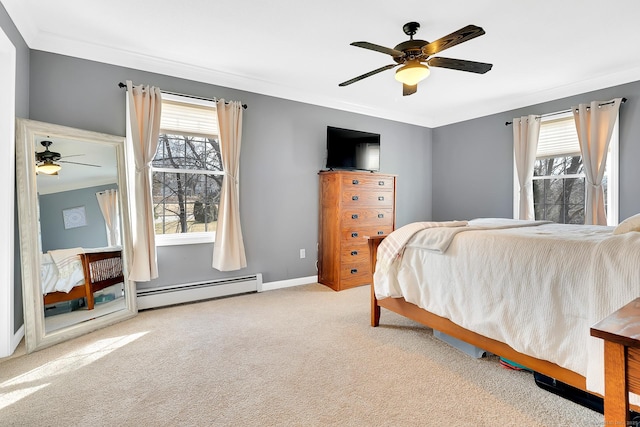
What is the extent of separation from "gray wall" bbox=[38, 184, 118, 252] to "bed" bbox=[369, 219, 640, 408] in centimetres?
250

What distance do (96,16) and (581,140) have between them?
489cm

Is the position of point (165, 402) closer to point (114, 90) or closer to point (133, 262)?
point (133, 262)

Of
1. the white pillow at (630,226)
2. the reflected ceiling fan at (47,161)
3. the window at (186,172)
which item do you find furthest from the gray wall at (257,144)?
the white pillow at (630,226)

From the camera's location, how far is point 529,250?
5.61ft

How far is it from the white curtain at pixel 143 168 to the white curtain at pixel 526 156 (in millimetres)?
4337

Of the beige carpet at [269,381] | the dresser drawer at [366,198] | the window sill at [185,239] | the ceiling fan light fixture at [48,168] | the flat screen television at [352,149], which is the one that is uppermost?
the flat screen television at [352,149]

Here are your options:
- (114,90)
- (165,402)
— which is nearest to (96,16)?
(114,90)

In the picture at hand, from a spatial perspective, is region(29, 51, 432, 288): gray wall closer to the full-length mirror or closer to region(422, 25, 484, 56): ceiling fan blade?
the full-length mirror

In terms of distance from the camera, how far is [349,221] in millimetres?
3951

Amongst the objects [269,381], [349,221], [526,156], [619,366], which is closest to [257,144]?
[349,221]

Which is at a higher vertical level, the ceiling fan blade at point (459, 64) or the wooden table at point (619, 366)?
the ceiling fan blade at point (459, 64)

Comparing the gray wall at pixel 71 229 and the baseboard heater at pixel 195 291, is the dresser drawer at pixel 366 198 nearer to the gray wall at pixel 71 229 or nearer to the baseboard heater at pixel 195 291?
the baseboard heater at pixel 195 291

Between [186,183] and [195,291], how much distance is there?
117 centimetres

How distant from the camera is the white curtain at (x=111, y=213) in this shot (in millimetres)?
2895
